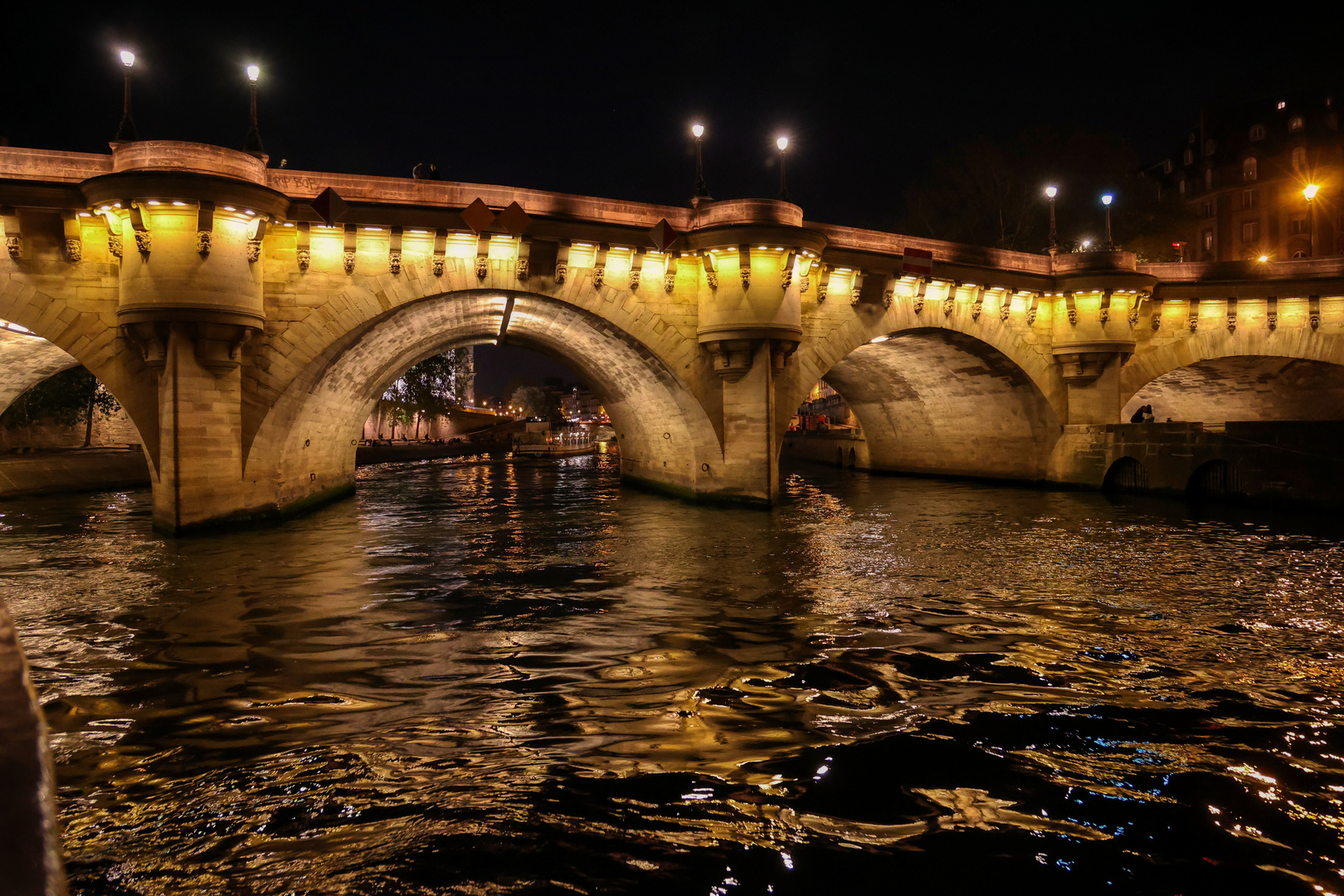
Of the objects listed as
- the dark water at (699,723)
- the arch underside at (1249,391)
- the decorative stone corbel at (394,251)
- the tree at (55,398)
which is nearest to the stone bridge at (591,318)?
the decorative stone corbel at (394,251)

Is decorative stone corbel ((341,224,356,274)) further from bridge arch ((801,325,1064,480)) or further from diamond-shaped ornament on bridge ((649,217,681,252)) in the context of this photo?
bridge arch ((801,325,1064,480))

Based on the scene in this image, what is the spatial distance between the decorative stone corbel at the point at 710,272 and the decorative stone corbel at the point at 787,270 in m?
1.60

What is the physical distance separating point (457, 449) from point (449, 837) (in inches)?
2071

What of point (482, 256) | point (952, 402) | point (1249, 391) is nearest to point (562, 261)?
point (482, 256)

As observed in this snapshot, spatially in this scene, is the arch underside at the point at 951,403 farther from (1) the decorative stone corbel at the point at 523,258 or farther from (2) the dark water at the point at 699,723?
(2) the dark water at the point at 699,723

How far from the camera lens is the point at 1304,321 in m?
26.8

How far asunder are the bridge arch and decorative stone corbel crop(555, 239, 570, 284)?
384 inches

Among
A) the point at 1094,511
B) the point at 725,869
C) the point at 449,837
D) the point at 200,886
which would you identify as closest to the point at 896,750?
the point at 725,869

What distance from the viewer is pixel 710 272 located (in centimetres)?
1966

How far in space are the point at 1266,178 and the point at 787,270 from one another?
54155 millimetres

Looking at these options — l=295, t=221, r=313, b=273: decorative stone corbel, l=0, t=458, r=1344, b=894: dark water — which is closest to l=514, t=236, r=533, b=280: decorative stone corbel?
l=295, t=221, r=313, b=273: decorative stone corbel

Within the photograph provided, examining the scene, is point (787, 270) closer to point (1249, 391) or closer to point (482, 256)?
point (482, 256)

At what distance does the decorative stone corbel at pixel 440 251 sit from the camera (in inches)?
702

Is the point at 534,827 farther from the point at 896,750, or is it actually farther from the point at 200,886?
the point at 896,750
